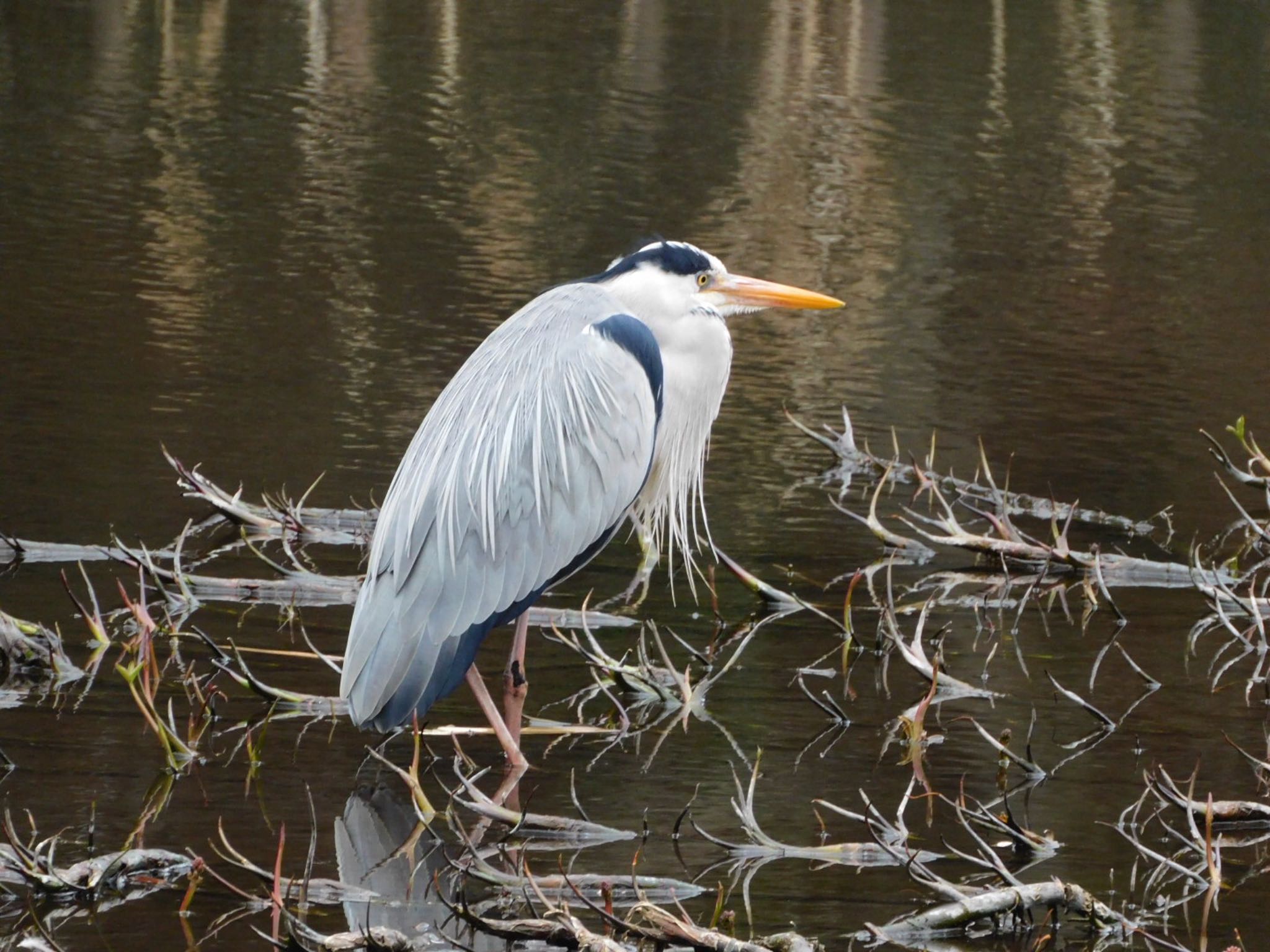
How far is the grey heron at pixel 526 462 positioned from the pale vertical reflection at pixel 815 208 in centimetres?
400

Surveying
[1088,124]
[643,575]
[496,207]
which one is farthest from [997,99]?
[643,575]

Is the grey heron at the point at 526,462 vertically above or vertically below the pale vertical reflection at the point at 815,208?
above

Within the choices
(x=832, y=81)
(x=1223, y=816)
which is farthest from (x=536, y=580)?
(x=832, y=81)

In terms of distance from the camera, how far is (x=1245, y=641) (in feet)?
19.7

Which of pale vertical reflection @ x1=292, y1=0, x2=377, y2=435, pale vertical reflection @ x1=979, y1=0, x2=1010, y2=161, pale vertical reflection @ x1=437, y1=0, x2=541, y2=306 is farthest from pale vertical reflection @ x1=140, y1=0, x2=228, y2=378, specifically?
pale vertical reflection @ x1=979, y1=0, x2=1010, y2=161

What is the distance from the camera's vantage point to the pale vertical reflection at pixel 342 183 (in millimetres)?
10031

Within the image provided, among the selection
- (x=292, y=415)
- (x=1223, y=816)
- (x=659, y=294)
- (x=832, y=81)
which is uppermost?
(x=659, y=294)

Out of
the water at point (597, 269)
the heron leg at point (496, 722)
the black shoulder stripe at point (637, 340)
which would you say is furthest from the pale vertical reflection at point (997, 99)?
the heron leg at point (496, 722)

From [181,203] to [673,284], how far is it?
920 centimetres

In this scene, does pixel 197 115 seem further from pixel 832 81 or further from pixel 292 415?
pixel 292 415

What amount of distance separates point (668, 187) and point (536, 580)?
1122 cm

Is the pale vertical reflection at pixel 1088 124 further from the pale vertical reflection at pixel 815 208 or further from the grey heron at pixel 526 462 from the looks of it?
the grey heron at pixel 526 462

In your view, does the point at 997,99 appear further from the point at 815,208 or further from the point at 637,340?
the point at 637,340

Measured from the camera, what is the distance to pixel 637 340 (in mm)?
5191
